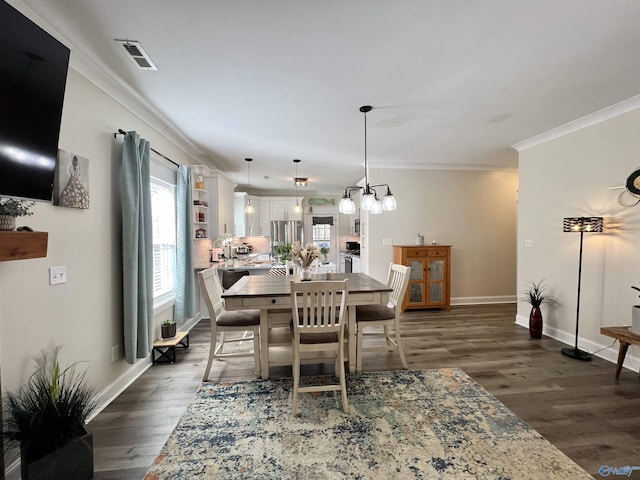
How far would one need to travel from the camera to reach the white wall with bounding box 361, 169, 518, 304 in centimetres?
543

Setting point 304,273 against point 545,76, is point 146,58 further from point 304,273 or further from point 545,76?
point 545,76

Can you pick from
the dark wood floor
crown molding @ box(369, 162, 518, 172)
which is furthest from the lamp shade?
crown molding @ box(369, 162, 518, 172)

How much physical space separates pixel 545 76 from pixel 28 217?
12.4 feet

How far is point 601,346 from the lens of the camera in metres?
3.29

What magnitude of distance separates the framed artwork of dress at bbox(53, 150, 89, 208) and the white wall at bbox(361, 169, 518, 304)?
13.7 feet

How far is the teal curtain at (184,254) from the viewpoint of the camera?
3924 mm

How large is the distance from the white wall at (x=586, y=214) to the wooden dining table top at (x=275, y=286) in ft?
8.20

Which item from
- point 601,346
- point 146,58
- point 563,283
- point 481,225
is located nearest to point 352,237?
point 481,225

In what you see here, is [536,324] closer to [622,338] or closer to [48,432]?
[622,338]

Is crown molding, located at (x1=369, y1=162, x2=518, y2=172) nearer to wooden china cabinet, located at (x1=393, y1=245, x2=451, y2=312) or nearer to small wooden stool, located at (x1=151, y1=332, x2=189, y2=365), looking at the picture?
wooden china cabinet, located at (x1=393, y1=245, x2=451, y2=312)

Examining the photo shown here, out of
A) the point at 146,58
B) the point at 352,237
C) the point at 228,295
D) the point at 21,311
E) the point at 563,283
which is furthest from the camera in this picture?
the point at 352,237

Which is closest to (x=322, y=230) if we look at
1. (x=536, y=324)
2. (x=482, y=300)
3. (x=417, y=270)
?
(x=417, y=270)

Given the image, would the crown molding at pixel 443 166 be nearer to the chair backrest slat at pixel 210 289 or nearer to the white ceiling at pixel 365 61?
the white ceiling at pixel 365 61

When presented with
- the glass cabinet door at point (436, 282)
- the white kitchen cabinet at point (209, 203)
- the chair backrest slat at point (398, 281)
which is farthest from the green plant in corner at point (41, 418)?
the glass cabinet door at point (436, 282)
